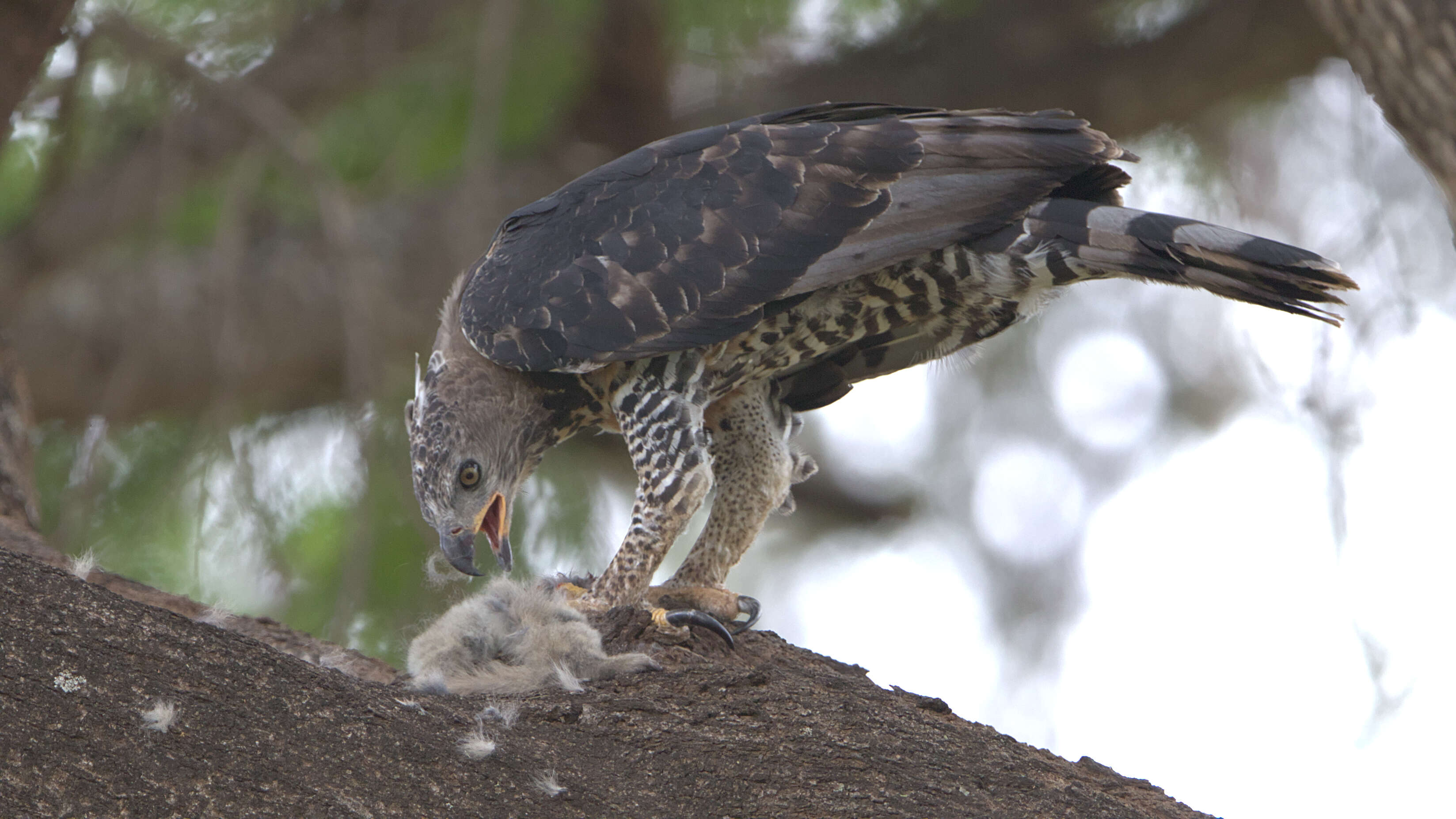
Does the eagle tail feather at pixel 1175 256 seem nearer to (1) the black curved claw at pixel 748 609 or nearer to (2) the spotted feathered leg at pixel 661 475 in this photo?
(2) the spotted feathered leg at pixel 661 475

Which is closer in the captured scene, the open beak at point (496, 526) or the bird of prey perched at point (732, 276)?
the bird of prey perched at point (732, 276)

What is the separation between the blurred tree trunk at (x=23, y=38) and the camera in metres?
3.93

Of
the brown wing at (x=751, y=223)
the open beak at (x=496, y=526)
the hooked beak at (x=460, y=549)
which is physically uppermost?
the brown wing at (x=751, y=223)

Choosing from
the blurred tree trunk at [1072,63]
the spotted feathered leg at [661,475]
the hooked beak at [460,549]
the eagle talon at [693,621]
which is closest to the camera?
the eagle talon at [693,621]

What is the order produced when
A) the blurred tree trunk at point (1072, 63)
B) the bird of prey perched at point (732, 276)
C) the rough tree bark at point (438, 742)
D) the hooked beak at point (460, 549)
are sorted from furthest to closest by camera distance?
the blurred tree trunk at point (1072, 63)
the hooked beak at point (460, 549)
the bird of prey perched at point (732, 276)
the rough tree bark at point (438, 742)

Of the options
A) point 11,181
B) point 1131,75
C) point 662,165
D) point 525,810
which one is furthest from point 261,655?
point 1131,75

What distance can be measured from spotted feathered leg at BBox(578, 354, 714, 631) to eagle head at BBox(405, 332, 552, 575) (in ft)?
1.08

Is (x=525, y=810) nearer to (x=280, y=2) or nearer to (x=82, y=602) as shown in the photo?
(x=82, y=602)

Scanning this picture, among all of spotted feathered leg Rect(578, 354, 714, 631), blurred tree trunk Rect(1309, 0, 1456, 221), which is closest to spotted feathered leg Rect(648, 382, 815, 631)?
spotted feathered leg Rect(578, 354, 714, 631)

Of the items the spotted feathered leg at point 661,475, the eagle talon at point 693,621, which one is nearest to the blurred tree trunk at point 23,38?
the spotted feathered leg at point 661,475

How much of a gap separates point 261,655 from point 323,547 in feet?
10.3

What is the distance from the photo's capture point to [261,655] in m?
2.20

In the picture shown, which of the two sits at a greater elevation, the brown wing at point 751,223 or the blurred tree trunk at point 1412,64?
the blurred tree trunk at point 1412,64

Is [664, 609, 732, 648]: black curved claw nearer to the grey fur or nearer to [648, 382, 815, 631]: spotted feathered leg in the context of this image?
the grey fur
